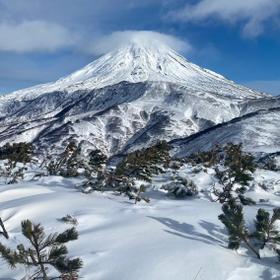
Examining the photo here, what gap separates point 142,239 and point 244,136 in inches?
5535

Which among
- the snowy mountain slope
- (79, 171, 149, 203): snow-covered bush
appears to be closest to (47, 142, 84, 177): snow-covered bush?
(79, 171, 149, 203): snow-covered bush

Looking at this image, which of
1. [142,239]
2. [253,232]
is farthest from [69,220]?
[253,232]

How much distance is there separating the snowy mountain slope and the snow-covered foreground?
114320 mm

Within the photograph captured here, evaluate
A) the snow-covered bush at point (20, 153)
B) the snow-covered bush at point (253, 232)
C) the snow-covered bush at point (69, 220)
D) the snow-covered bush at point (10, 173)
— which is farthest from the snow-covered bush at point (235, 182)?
the snow-covered bush at point (20, 153)

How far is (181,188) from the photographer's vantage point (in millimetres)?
17312

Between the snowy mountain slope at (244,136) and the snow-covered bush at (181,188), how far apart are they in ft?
361

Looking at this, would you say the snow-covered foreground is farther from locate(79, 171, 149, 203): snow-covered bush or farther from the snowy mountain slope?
the snowy mountain slope

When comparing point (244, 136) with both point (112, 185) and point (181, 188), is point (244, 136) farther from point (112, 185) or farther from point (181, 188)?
point (181, 188)

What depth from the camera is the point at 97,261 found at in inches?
357

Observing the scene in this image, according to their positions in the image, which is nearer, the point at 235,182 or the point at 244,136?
the point at 235,182

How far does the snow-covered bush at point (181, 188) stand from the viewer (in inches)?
682

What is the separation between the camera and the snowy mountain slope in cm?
13875

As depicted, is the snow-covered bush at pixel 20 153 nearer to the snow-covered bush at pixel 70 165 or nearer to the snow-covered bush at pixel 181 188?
the snow-covered bush at pixel 70 165

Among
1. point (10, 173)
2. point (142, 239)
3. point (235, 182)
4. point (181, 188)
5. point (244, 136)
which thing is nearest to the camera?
point (142, 239)
